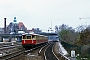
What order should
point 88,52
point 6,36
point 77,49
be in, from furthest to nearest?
point 6,36 < point 77,49 < point 88,52

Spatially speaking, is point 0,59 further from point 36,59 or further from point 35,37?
point 35,37

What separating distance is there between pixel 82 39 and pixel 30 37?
891cm

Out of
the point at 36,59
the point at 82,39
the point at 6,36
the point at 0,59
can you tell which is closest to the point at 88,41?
the point at 82,39

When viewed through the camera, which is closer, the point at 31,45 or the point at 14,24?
the point at 31,45

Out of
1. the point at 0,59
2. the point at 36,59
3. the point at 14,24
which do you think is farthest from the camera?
the point at 14,24

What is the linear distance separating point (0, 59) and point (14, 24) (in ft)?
496

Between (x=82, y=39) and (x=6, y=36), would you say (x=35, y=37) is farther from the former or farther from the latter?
(x=6, y=36)

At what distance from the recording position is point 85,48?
28.0 m

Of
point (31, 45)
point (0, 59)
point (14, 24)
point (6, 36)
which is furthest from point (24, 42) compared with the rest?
point (14, 24)

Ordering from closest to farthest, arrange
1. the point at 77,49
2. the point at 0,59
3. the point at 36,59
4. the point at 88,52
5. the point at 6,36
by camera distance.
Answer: the point at 0,59
the point at 36,59
the point at 88,52
the point at 77,49
the point at 6,36

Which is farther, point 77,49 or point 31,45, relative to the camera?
point 31,45

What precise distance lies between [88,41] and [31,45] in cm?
976

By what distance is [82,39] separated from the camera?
139 ft

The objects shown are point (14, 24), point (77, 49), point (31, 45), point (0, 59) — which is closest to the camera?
point (0, 59)
